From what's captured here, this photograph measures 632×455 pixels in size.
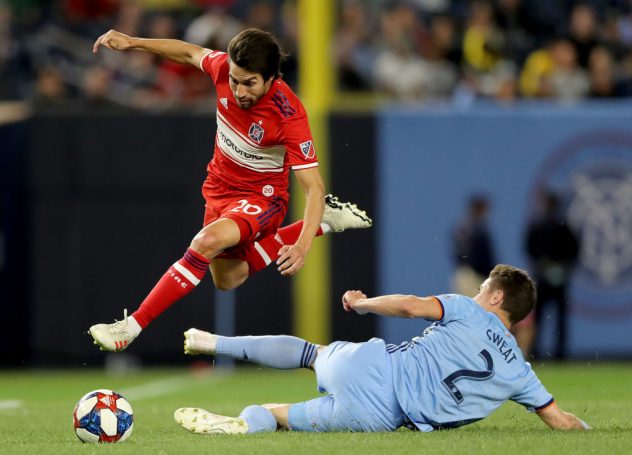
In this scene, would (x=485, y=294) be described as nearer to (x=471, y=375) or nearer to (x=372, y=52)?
(x=471, y=375)

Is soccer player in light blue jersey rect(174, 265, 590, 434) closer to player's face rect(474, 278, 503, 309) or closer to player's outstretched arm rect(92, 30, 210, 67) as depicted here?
player's face rect(474, 278, 503, 309)

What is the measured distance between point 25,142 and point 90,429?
10517 mm

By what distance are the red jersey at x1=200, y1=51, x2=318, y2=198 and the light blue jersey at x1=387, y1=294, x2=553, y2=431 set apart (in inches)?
61.1

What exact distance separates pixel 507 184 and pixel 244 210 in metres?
8.87

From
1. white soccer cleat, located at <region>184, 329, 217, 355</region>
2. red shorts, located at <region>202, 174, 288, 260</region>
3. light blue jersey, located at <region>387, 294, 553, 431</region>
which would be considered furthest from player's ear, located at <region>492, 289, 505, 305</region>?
red shorts, located at <region>202, 174, 288, 260</region>

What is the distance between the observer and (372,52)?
18.3m

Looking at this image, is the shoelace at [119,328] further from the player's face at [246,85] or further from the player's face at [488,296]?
the player's face at [488,296]

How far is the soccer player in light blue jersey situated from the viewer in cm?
819

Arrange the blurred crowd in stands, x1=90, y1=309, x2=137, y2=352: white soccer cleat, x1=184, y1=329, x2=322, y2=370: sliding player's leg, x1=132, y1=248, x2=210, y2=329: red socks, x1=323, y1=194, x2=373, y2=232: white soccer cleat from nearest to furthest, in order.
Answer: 1. x1=184, y1=329, x2=322, y2=370: sliding player's leg
2. x1=90, y1=309, x2=137, y2=352: white soccer cleat
3. x1=132, y1=248, x2=210, y2=329: red socks
4. x1=323, y1=194, x2=373, y2=232: white soccer cleat
5. the blurred crowd in stands

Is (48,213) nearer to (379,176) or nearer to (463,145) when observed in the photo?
(379,176)

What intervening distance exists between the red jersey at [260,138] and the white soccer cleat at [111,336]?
4.76 ft

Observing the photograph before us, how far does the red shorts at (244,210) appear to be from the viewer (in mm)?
9672

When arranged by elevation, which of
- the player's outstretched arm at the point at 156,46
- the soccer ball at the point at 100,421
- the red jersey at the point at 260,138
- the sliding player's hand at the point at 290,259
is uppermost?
the player's outstretched arm at the point at 156,46

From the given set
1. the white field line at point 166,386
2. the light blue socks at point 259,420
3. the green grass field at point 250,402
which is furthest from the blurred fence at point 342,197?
the light blue socks at point 259,420
